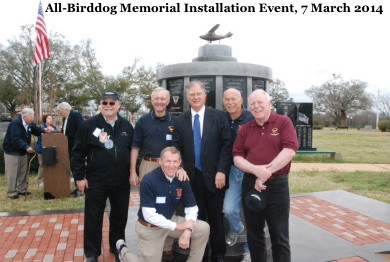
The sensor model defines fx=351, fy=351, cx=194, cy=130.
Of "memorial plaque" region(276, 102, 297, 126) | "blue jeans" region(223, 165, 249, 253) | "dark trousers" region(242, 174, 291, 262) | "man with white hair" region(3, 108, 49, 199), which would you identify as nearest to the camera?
"dark trousers" region(242, 174, 291, 262)

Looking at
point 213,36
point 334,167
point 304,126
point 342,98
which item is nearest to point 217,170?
point 213,36

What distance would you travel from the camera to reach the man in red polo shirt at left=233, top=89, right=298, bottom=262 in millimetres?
2918

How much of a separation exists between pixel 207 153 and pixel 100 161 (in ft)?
3.53

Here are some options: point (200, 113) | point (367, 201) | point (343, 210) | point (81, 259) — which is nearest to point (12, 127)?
point (81, 259)

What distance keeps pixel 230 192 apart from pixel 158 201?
2.80 feet

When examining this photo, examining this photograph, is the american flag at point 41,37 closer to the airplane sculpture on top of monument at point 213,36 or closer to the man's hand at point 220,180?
the airplane sculpture on top of monument at point 213,36

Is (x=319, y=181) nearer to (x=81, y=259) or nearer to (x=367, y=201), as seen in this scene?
(x=367, y=201)

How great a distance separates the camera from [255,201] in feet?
9.66

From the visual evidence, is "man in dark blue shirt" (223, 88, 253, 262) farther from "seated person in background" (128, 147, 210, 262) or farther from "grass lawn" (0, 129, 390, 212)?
"grass lawn" (0, 129, 390, 212)

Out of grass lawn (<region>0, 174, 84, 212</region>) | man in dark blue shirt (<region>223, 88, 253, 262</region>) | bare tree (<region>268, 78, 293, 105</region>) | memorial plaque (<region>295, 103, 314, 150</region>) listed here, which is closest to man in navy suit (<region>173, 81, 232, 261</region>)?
man in dark blue shirt (<region>223, 88, 253, 262</region>)

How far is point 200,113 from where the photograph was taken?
3.49 m

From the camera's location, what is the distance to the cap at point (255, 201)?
9.64 ft

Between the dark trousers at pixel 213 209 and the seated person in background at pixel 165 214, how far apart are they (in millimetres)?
265

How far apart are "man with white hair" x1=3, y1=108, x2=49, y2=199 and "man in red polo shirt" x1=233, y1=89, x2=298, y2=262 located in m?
4.97
